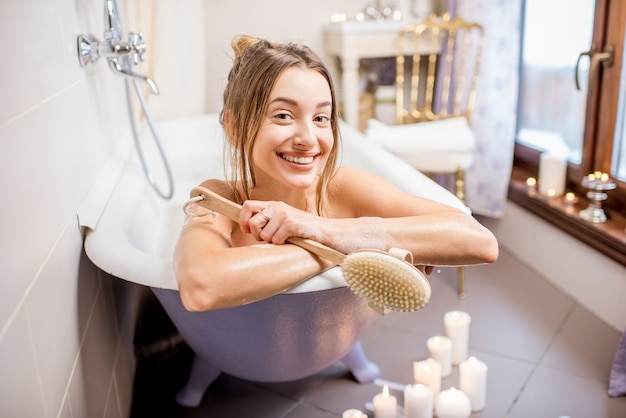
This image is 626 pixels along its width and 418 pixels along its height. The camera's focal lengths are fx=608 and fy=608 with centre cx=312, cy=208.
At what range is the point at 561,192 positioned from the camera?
2.34 meters

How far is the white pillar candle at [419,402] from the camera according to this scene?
1.43 m

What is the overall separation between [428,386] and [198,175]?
1239 mm

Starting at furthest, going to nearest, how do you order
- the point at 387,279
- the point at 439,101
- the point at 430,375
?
the point at 439,101
the point at 430,375
the point at 387,279

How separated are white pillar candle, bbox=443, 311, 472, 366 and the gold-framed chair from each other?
43 cm

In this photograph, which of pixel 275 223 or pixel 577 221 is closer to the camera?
pixel 275 223

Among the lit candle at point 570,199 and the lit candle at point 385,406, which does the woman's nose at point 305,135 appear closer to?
the lit candle at point 385,406

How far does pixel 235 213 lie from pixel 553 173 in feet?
5.32

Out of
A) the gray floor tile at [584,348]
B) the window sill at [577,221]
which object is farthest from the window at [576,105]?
the gray floor tile at [584,348]

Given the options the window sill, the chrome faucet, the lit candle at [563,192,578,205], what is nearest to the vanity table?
the window sill

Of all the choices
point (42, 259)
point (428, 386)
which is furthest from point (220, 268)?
point (428, 386)

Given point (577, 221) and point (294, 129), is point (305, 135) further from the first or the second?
point (577, 221)

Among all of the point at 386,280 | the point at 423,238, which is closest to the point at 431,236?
the point at 423,238

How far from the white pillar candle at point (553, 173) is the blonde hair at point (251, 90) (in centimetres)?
135

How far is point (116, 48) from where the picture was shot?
1665 millimetres
